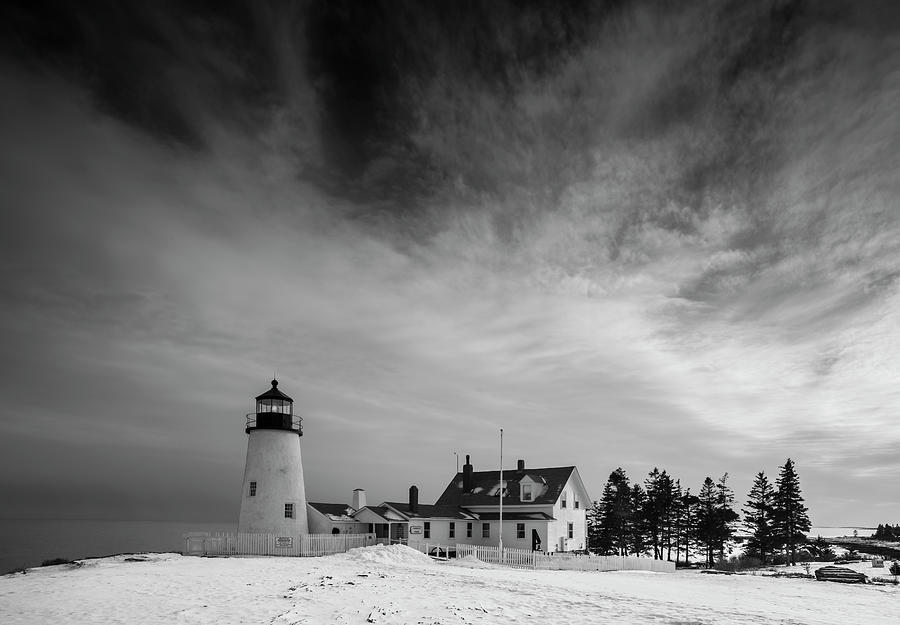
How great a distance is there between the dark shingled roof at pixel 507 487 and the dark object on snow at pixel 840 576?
18.6 m

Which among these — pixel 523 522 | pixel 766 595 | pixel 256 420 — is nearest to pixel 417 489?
pixel 523 522

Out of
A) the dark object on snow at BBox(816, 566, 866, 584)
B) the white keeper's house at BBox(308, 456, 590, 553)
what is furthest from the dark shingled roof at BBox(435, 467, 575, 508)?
the dark object on snow at BBox(816, 566, 866, 584)

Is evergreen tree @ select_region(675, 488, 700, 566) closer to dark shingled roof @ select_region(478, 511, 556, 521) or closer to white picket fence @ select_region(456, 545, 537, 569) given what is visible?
dark shingled roof @ select_region(478, 511, 556, 521)

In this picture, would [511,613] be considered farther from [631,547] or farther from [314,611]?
[631,547]

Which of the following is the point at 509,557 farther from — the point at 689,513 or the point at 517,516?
the point at 689,513

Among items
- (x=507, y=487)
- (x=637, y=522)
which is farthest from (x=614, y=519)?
(x=507, y=487)

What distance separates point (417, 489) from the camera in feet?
152

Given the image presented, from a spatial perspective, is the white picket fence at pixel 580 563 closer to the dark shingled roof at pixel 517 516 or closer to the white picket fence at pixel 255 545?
the dark shingled roof at pixel 517 516

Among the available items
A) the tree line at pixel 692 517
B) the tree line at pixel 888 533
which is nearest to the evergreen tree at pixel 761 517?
the tree line at pixel 692 517

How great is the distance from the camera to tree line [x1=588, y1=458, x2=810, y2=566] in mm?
55438

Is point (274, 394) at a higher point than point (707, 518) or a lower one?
higher

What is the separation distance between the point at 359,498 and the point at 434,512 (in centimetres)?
569

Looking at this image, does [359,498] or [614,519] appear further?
[614,519]

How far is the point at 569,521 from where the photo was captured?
49.8 meters
